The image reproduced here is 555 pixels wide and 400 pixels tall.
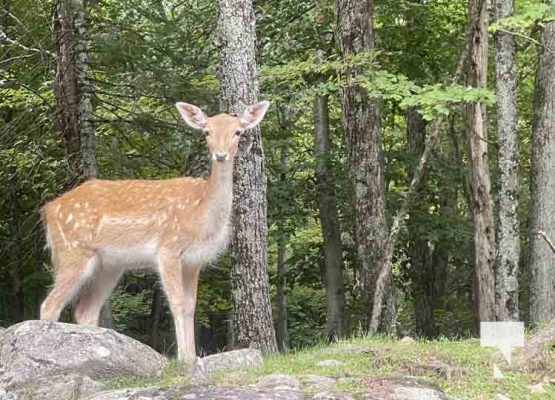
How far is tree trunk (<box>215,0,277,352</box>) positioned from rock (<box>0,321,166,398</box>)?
2828 millimetres

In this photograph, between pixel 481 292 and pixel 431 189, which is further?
pixel 431 189

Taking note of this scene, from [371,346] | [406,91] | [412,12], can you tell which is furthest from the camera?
[412,12]

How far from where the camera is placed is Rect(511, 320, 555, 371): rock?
6.72 meters

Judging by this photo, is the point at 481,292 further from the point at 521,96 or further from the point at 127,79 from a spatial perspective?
the point at 521,96

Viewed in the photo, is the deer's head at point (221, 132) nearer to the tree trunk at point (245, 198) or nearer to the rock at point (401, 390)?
the tree trunk at point (245, 198)

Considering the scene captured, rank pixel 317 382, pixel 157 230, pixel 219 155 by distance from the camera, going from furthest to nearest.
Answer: pixel 157 230 → pixel 219 155 → pixel 317 382

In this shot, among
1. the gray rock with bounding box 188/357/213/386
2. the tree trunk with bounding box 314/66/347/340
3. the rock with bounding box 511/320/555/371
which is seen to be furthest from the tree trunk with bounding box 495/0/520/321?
the gray rock with bounding box 188/357/213/386

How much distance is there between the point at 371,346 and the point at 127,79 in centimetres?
655

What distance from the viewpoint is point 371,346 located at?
24.5 ft

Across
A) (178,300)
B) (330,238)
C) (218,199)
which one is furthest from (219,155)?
(330,238)

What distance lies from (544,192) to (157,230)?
290 inches

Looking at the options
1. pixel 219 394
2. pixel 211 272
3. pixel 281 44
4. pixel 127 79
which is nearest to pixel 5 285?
pixel 211 272

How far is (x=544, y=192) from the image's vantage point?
43.3 feet

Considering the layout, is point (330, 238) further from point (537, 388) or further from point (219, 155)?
point (537, 388)
